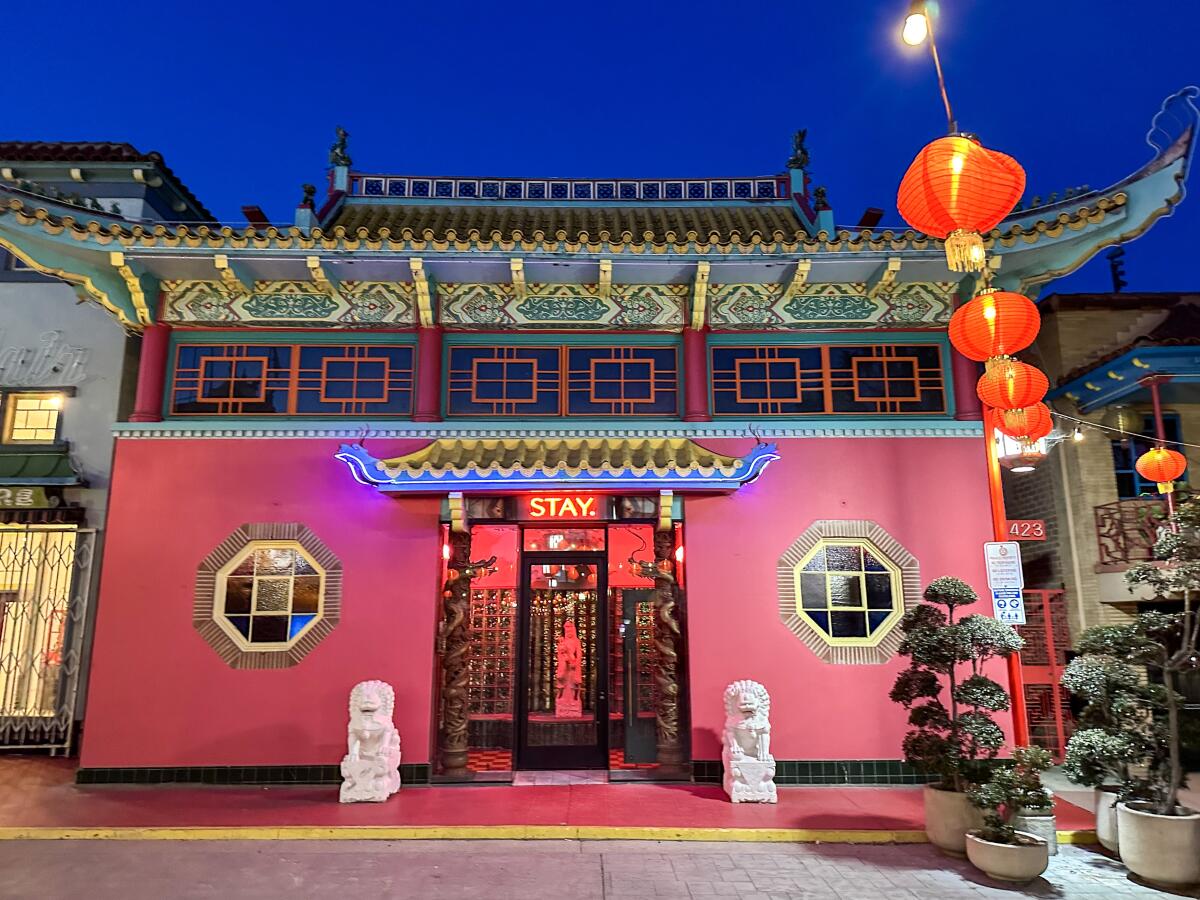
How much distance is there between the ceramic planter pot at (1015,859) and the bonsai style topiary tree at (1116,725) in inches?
25.4

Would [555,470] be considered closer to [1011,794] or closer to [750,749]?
[750,749]

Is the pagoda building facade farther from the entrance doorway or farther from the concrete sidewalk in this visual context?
the concrete sidewalk

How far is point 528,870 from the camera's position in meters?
5.46

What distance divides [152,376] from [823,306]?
7349 mm

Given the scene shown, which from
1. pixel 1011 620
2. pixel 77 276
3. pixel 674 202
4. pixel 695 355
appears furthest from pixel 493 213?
pixel 1011 620

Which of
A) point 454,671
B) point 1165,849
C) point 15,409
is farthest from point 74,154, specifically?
point 1165,849

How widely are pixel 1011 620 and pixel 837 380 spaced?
9.83 feet

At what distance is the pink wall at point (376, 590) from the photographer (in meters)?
7.59

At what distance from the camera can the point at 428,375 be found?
8195 millimetres

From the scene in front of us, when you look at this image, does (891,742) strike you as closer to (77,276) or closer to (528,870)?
(528,870)

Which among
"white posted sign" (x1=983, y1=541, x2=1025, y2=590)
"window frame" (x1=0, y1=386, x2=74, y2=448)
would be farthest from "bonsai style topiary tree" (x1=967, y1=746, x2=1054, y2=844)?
"window frame" (x1=0, y1=386, x2=74, y2=448)

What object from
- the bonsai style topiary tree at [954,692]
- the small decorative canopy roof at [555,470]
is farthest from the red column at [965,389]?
the bonsai style topiary tree at [954,692]

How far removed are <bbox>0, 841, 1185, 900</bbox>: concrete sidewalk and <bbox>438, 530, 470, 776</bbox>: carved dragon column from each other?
163 centimetres

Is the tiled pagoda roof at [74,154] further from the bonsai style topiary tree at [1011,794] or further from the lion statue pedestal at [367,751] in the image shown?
the bonsai style topiary tree at [1011,794]
